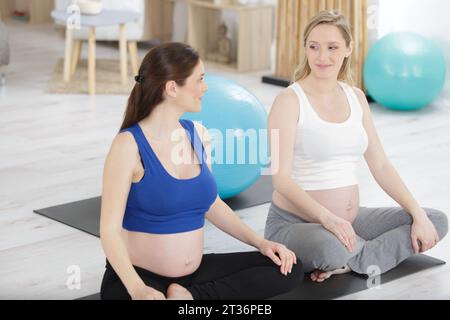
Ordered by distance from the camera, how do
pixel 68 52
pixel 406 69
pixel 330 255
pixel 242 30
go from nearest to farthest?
pixel 330 255 → pixel 406 69 → pixel 68 52 → pixel 242 30

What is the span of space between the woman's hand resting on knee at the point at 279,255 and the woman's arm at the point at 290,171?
0.33 meters

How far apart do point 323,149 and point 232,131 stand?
63 cm

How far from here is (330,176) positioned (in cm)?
296

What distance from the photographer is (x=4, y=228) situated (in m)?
3.47

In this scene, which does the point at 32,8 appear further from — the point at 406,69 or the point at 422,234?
the point at 422,234

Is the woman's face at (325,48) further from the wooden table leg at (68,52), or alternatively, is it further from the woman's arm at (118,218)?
the wooden table leg at (68,52)

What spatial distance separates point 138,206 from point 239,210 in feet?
4.45

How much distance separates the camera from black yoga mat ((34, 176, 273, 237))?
11.5 ft

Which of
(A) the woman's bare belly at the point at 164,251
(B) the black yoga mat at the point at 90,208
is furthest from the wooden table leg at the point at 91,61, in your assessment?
(A) the woman's bare belly at the point at 164,251

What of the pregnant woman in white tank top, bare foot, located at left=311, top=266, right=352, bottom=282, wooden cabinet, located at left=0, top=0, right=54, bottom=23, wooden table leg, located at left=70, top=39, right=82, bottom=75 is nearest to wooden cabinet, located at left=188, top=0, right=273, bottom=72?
wooden table leg, located at left=70, top=39, right=82, bottom=75

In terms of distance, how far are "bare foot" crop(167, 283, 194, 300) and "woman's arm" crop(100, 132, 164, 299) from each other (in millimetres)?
150

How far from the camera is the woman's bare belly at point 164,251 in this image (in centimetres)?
244

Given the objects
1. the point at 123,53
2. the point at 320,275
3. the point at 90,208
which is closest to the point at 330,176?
the point at 320,275
